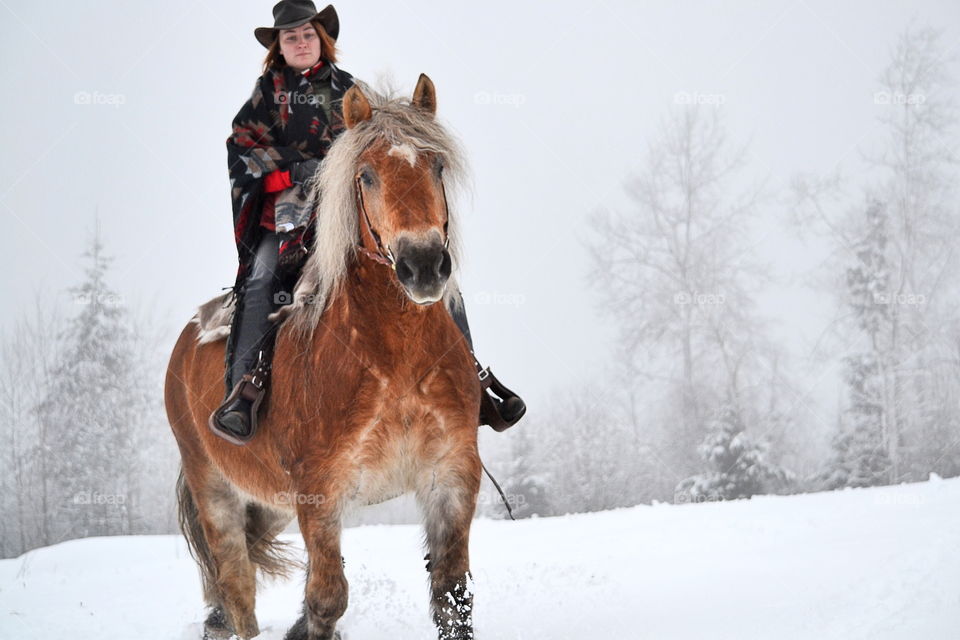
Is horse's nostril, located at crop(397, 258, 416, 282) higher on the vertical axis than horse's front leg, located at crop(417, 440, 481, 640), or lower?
higher

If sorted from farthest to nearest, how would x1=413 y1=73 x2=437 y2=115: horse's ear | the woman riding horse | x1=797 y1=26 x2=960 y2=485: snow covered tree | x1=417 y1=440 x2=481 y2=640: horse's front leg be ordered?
x1=797 y1=26 x2=960 y2=485: snow covered tree < the woman riding horse < x1=413 y1=73 x2=437 y2=115: horse's ear < x1=417 y1=440 x2=481 y2=640: horse's front leg

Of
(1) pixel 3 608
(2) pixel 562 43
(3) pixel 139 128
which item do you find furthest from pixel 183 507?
(2) pixel 562 43

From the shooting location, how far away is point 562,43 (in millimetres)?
79562

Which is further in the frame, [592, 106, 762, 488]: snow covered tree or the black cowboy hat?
[592, 106, 762, 488]: snow covered tree

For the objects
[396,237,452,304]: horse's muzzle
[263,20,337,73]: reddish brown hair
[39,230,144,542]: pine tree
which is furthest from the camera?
[39,230,144,542]: pine tree

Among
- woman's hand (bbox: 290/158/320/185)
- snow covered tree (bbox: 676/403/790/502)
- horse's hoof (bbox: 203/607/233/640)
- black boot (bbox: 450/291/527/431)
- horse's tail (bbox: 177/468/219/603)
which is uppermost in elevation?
woman's hand (bbox: 290/158/320/185)

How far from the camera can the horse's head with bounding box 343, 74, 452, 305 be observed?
366 cm

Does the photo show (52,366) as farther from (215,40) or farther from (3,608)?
(215,40)

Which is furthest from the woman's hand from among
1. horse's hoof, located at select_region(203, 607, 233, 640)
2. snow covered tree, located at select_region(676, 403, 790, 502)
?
snow covered tree, located at select_region(676, 403, 790, 502)

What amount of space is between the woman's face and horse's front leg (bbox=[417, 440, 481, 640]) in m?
2.79

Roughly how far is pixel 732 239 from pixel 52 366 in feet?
68.2

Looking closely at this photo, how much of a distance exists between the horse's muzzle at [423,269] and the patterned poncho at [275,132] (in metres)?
1.86

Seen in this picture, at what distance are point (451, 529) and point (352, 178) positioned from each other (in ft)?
6.06

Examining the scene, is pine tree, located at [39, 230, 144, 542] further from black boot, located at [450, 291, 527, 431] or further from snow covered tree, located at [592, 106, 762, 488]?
black boot, located at [450, 291, 527, 431]
